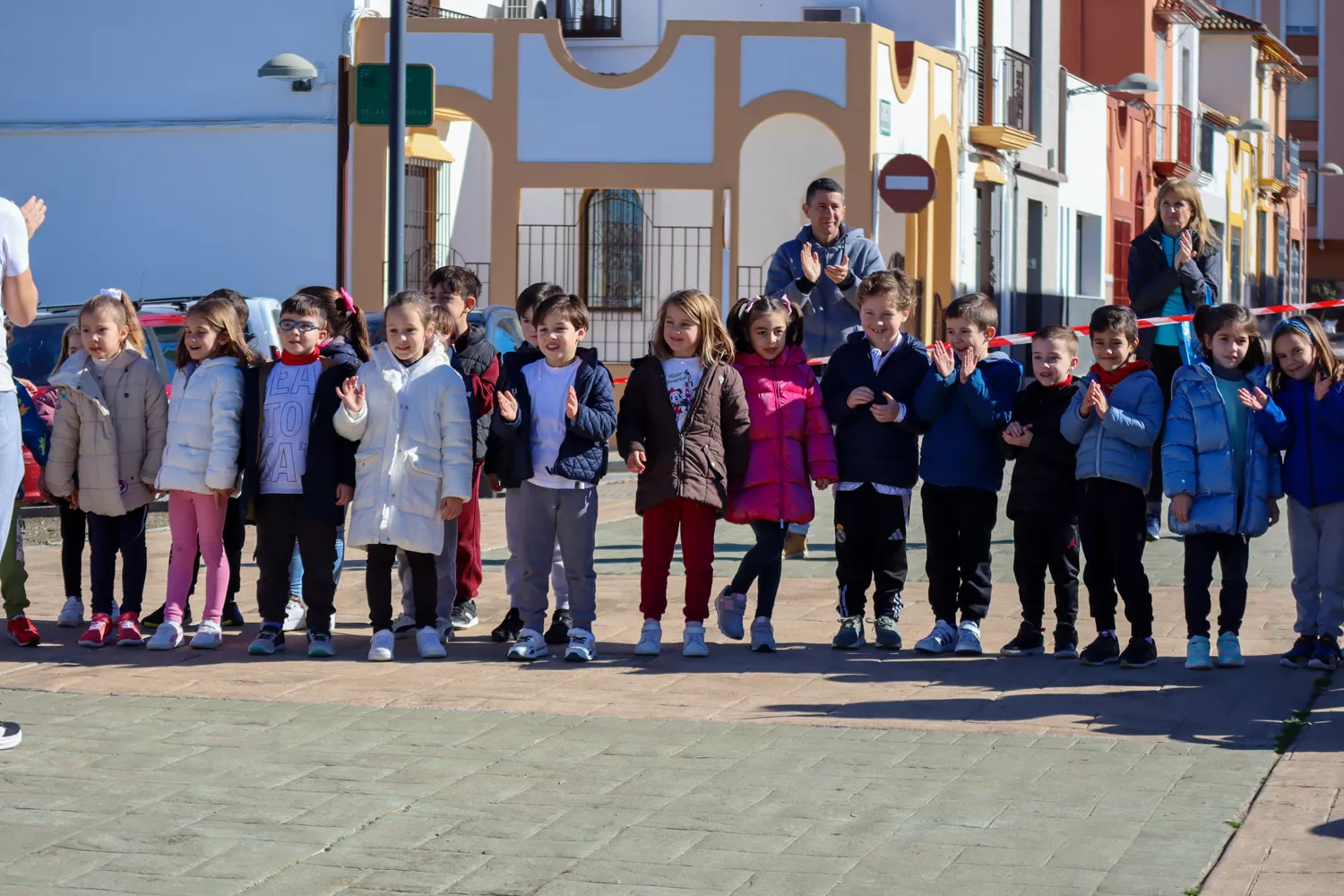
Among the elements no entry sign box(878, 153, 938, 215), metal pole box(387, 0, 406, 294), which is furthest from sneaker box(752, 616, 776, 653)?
no entry sign box(878, 153, 938, 215)

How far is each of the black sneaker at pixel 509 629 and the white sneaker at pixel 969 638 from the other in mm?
1948

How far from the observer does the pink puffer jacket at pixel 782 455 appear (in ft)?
28.7

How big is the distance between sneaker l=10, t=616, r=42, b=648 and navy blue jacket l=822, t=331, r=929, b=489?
3611 mm

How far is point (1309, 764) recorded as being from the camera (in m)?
6.50

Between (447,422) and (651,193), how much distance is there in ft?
59.6

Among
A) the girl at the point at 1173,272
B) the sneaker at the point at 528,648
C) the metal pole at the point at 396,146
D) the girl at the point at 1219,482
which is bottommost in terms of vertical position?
the sneaker at the point at 528,648

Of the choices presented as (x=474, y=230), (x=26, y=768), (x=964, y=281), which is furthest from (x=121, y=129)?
(x=26, y=768)

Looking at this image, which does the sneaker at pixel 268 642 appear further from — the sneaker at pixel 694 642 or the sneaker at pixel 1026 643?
the sneaker at pixel 1026 643

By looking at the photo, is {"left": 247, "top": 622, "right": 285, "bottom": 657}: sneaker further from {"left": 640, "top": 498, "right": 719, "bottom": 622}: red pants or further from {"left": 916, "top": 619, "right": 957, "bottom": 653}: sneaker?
{"left": 916, "top": 619, "right": 957, "bottom": 653}: sneaker

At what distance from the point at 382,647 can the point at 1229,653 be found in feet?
11.6

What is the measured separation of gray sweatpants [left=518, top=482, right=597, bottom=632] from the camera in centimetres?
860

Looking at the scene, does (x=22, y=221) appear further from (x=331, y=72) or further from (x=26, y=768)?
(x=331, y=72)

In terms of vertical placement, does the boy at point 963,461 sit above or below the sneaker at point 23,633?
above

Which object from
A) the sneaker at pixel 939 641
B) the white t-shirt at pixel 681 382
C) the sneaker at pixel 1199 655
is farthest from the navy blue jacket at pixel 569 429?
the sneaker at pixel 1199 655
